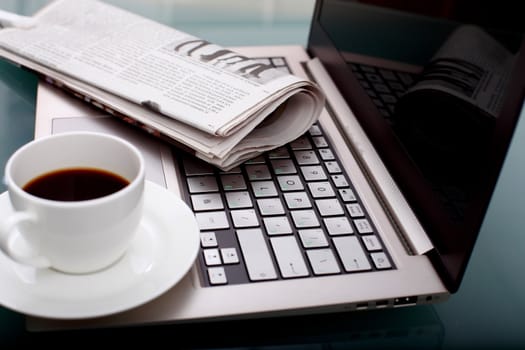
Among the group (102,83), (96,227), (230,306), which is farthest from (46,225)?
(102,83)

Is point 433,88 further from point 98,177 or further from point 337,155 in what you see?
point 98,177

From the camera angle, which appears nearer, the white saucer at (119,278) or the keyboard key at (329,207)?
the white saucer at (119,278)

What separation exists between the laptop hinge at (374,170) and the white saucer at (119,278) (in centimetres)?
18

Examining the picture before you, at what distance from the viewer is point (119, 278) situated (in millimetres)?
471

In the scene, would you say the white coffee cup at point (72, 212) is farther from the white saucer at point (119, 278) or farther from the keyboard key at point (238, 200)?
the keyboard key at point (238, 200)

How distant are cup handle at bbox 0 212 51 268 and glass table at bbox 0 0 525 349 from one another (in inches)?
2.5

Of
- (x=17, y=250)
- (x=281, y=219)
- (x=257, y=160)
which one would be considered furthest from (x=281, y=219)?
(x=17, y=250)

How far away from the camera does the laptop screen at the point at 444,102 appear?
0.47m

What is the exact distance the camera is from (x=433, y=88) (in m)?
0.57

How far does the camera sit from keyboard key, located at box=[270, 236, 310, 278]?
1.68 feet

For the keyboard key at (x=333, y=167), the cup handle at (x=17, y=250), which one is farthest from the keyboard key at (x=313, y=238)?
the cup handle at (x=17, y=250)

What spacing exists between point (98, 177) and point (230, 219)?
123mm

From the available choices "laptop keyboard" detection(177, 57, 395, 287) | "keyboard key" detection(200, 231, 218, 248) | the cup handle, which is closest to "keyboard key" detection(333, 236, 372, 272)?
"laptop keyboard" detection(177, 57, 395, 287)

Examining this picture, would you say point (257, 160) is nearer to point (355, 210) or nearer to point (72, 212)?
point (355, 210)
